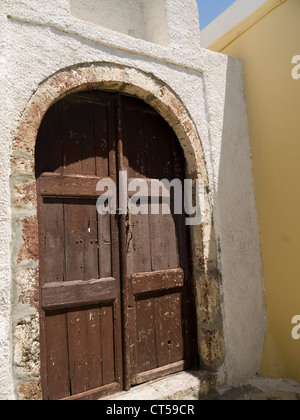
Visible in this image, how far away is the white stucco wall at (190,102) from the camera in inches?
79.7

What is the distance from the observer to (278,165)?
2988 mm

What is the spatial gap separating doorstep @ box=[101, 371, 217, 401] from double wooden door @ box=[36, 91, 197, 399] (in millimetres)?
68

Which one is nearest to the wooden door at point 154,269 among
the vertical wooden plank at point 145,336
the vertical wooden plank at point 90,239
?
the vertical wooden plank at point 145,336

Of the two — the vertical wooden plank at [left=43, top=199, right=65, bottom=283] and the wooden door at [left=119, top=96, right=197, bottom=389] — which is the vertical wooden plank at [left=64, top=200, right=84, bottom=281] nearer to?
the vertical wooden plank at [left=43, top=199, right=65, bottom=283]

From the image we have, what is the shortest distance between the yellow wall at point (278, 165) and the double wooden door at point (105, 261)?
0.80 meters

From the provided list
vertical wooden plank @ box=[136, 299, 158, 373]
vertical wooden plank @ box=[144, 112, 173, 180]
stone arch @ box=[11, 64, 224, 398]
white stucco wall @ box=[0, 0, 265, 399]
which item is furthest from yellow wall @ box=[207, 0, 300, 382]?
vertical wooden plank @ box=[136, 299, 158, 373]

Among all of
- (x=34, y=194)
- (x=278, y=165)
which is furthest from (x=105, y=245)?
(x=278, y=165)

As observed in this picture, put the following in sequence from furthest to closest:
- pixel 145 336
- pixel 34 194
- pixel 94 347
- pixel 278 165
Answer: pixel 278 165
pixel 145 336
pixel 94 347
pixel 34 194

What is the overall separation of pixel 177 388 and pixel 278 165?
6.88 feet

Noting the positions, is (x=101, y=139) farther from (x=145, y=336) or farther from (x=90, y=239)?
(x=145, y=336)

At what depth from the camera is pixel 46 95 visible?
215 cm
